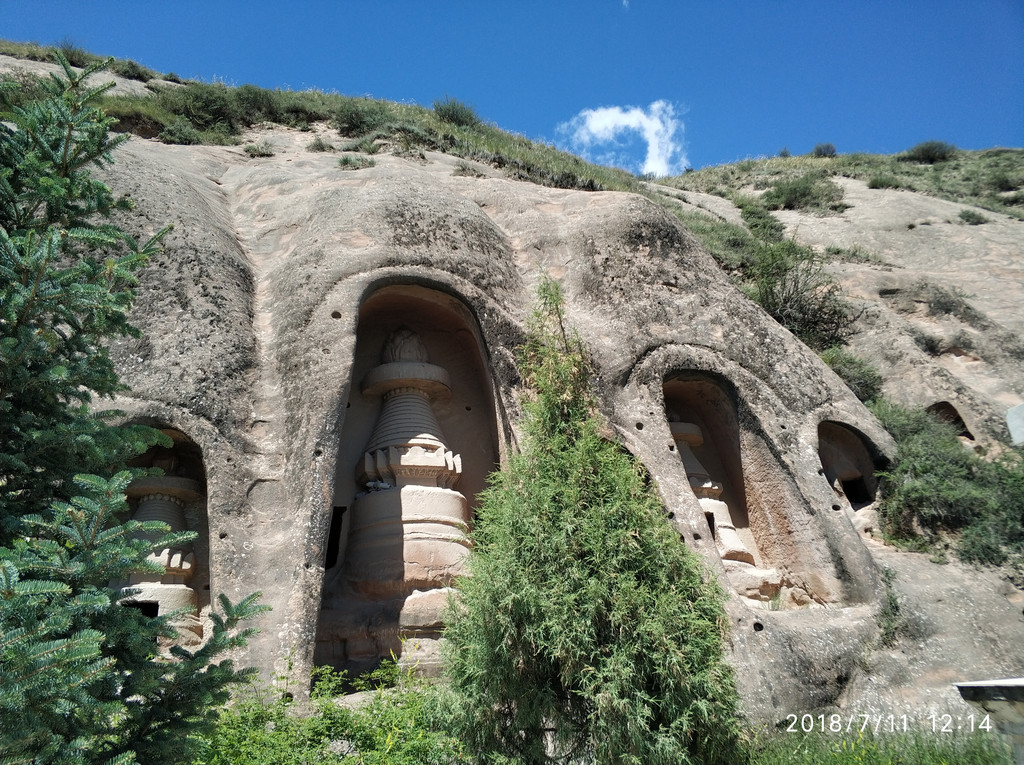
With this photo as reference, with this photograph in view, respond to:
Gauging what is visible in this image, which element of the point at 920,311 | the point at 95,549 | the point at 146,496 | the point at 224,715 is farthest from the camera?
the point at 920,311

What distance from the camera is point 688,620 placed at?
601 cm

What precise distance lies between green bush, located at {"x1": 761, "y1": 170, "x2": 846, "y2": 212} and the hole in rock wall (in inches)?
444

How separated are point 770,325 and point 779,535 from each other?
329 cm

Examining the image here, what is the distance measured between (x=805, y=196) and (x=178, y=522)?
21.2 meters

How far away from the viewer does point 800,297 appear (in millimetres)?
14945

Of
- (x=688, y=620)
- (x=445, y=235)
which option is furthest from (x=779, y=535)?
(x=445, y=235)

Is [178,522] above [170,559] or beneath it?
above

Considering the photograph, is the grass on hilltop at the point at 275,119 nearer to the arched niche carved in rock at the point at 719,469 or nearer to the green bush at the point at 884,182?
the arched niche carved in rock at the point at 719,469

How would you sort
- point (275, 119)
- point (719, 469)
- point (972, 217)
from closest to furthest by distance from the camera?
1. point (719, 469)
2. point (275, 119)
3. point (972, 217)

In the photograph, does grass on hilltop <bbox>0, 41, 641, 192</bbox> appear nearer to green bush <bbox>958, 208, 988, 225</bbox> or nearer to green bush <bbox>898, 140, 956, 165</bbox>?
green bush <bbox>958, 208, 988, 225</bbox>

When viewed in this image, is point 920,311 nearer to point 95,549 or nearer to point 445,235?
point 445,235

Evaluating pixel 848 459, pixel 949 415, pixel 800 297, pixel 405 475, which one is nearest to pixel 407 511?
pixel 405 475

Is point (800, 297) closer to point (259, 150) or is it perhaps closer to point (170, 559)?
point (259, 150)

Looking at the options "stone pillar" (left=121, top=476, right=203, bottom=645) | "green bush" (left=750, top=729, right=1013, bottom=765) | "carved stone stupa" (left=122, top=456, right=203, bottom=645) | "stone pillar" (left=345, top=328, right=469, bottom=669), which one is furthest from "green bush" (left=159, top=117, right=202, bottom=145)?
"green bush" (left=750, top=729, right=1013, bottom=765)
